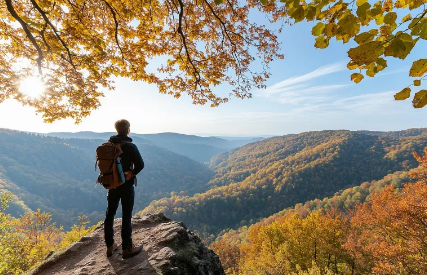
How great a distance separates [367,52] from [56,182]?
205519 millimetres

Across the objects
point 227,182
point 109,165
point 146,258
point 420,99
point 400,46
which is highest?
point 400,46

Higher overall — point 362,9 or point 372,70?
point 362,9

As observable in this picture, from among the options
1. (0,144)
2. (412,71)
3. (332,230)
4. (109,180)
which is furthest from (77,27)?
(0,144)

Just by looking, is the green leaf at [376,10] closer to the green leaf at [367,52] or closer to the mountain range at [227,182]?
the green leaf at [367,52]

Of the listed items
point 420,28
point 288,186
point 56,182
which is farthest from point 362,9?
point 56,182

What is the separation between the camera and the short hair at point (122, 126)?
13.0 feet

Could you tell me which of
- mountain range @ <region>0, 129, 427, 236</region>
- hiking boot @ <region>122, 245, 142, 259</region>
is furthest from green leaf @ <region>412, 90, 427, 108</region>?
mountain range @ <region>0, 129, 427, 236</region>

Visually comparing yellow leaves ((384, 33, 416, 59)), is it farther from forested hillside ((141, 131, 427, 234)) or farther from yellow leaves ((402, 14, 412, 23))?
forested hillside ((141, 131, 427, 234))

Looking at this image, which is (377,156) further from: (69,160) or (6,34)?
(69,160)

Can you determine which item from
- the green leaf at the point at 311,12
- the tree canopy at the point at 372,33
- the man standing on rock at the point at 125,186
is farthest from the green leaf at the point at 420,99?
the man standing on rock at the point at 125,186

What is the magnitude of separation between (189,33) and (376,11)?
483 centimetres

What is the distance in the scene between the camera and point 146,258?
4.02 metres

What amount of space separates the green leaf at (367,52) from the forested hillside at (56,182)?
137467 mm

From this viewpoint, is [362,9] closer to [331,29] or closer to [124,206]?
[331,29]
